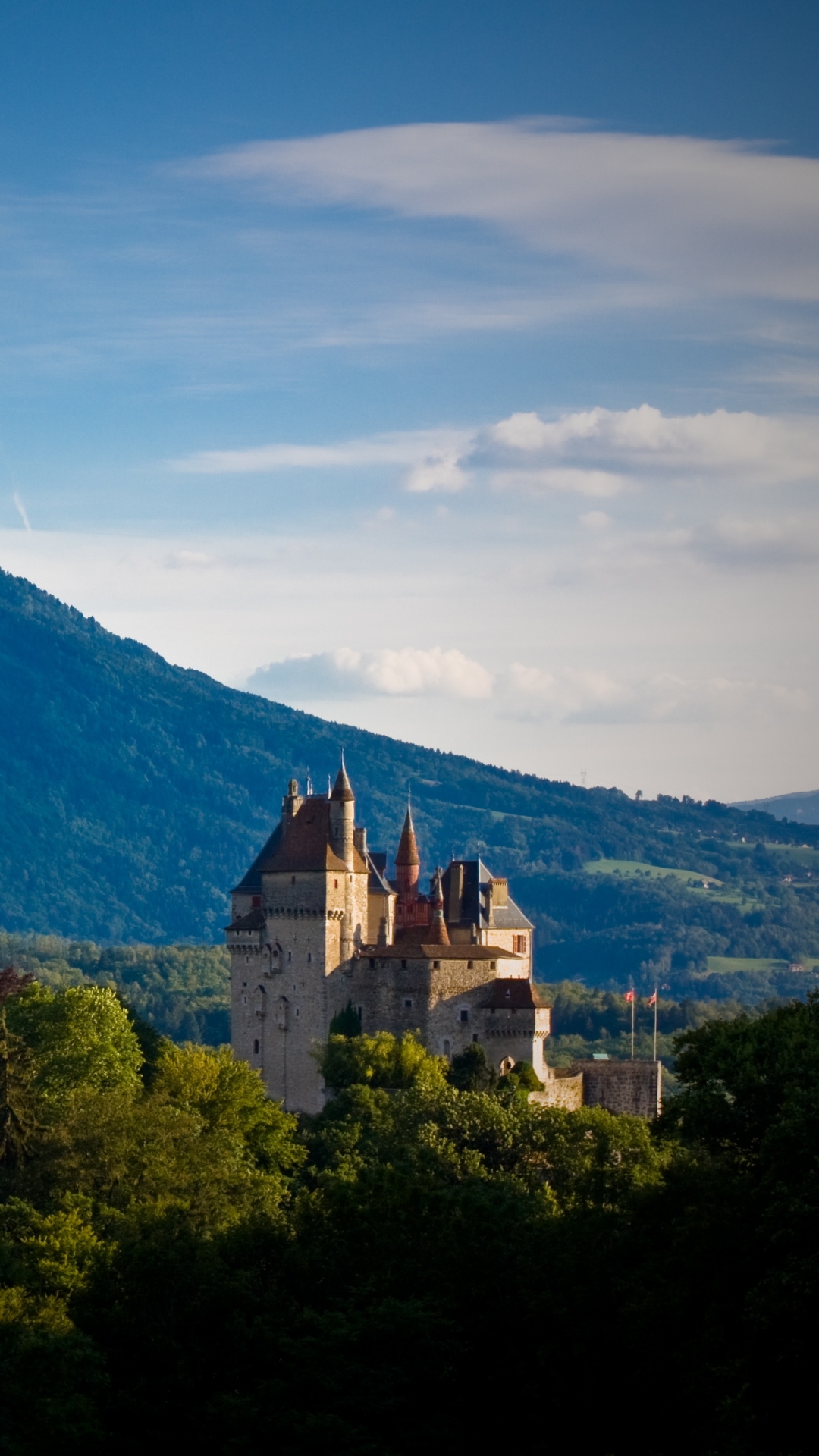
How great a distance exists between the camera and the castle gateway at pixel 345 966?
364 ft

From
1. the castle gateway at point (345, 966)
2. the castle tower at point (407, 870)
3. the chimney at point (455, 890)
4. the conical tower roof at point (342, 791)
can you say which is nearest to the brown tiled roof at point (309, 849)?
the castle gateway at point (345, 966)

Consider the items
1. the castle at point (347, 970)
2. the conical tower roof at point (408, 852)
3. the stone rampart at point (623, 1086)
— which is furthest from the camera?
the conical tower roof at point (408, 852)

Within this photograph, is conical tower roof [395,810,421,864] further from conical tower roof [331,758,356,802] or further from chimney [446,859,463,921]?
conical tower roof [331,758,356,802]

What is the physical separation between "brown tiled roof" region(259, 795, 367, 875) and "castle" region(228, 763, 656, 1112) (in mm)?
71

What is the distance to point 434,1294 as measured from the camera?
65062 millimetres

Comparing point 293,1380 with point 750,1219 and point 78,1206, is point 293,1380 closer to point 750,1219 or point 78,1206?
point 750,1219

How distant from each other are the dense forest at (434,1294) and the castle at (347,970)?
28.6 meters

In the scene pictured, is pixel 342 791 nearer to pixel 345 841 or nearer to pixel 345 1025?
pixel 345 841

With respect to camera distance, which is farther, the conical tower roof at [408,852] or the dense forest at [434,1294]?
the conical tower roof at [408,852]

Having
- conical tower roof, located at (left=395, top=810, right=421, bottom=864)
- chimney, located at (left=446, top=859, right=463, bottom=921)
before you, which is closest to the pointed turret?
conical tower roof, located at (left=395, top=810, right=421, bottom=864)

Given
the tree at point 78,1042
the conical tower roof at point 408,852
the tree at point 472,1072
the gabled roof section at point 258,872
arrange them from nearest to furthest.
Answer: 1. the tree at point 78,1042
2. the tree at point 472,1072
3. the gabled roof section at point 258,872
4. the conical tower roof at point 408,852

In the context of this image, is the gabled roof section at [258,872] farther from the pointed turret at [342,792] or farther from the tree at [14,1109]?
the tree at [14,1109]

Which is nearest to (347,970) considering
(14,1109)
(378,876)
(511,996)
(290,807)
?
(378,876)

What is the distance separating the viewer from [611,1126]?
93062mm
